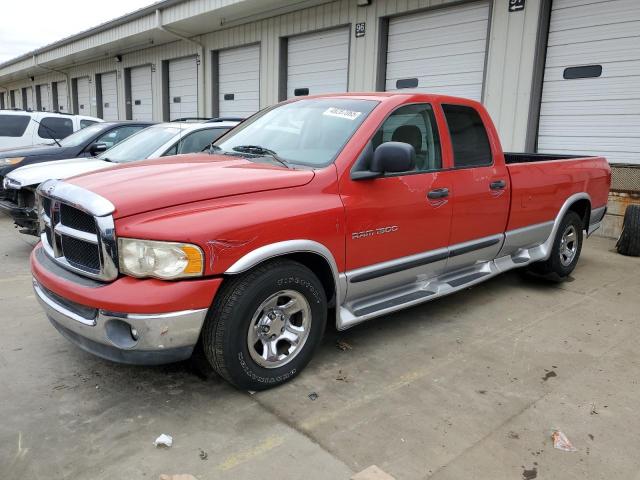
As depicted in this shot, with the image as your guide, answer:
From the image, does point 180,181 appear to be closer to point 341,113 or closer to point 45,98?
point 341,113

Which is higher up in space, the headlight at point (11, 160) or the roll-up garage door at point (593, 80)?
the roll-up garage door at point (593, 80)

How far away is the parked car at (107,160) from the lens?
6164 millimetres

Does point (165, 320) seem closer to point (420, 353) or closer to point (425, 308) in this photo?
point (420, 353)

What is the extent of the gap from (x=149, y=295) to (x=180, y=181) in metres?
0.75

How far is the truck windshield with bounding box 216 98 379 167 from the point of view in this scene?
364 centimetres

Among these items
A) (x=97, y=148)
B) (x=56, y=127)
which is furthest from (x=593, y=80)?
(x=56, y=127)

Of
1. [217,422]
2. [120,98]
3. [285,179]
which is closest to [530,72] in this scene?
[285,179]

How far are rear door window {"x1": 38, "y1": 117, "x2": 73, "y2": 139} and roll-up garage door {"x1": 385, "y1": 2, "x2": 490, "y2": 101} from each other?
6938 mm

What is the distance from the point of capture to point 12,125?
1077 cm

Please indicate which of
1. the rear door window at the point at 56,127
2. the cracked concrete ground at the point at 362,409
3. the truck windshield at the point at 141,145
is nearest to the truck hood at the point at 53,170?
the truck windshield at the point at 141,145

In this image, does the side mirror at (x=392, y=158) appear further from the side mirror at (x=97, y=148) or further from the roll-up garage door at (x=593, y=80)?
the roll-up garage door at (x=593, y=80)

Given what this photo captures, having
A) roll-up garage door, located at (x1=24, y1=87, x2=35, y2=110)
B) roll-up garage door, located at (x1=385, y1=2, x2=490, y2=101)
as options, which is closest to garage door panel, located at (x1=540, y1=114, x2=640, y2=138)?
roll-up garage door, located at (x1=385, y1=2, x2=490, y2=101)

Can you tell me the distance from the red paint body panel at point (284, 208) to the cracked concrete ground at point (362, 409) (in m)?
0.69

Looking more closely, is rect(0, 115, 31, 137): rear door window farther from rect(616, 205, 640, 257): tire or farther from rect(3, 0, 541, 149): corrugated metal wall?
rect(616, 205, 640, 257): tire
